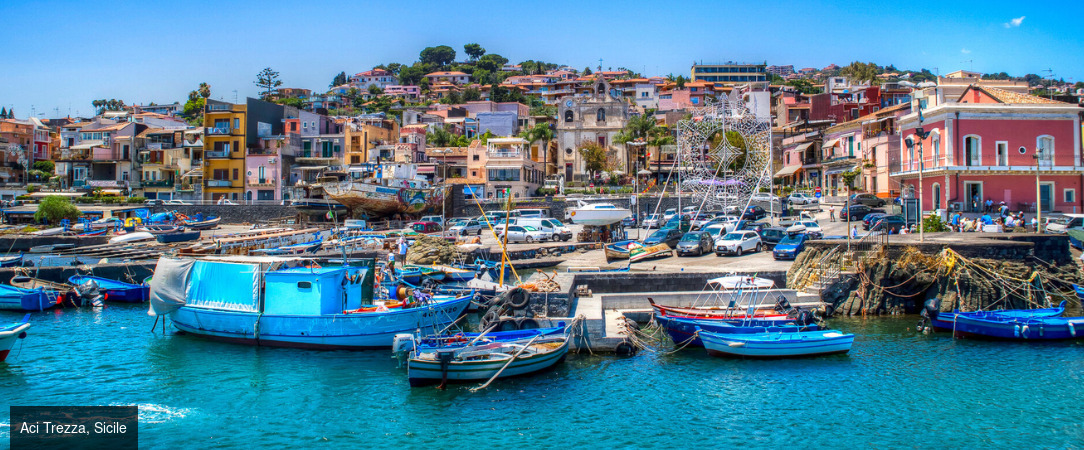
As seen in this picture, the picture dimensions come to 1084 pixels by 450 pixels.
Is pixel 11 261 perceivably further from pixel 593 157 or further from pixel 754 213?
pixel 593 157

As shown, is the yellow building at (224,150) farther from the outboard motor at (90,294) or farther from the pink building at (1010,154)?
the pink building at (1010,154)

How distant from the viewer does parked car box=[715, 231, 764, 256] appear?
1232 inches

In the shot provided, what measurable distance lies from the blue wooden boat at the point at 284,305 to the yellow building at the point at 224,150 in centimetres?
4990

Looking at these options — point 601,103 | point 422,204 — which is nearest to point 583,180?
point 601,103

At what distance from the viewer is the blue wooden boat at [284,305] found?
19219mm

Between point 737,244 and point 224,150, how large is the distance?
53738 mm

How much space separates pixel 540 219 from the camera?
4247 centimetres

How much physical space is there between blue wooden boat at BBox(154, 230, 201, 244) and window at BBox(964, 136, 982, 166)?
45.6 meters

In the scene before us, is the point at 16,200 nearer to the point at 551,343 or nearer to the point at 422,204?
the point at 422,204

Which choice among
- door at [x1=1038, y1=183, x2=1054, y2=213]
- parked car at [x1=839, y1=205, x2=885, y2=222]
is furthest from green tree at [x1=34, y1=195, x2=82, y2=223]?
door at [x1=1038, y1=183, x2=1054, y2=213]

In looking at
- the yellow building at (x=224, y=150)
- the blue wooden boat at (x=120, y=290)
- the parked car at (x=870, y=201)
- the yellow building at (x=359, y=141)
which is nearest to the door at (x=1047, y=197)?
the parked car at (x=870, y=201)

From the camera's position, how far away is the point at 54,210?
176 feet

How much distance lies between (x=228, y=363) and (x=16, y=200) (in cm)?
6089

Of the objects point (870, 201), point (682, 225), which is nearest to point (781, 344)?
point (682, 225)
